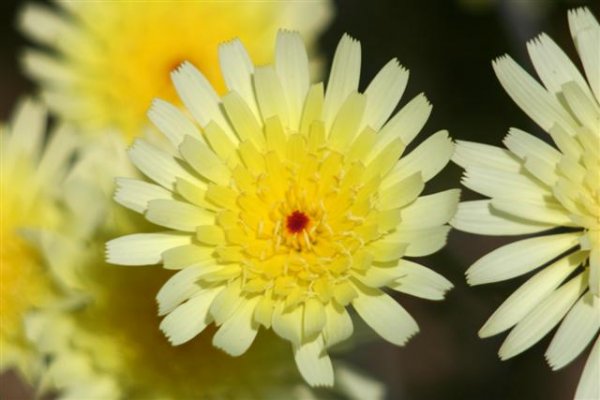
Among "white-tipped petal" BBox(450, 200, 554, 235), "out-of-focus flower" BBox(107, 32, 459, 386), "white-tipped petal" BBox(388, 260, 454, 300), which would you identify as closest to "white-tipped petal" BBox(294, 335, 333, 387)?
"out-of-focus flower" BBox(107, 32, 459, 386)

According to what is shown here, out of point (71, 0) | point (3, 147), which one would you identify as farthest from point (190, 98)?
point (71, 0)

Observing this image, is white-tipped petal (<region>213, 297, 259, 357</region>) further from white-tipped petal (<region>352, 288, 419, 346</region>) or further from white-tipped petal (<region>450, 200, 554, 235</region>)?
white-tipped petal (<region>450, 200, 554, 235</region>)

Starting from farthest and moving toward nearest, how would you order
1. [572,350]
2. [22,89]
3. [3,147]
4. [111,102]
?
[22,89], [111,102], [3,147], [572,350]

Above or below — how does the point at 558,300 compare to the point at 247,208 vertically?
below

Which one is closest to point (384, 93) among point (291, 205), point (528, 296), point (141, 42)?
point (291, 205)

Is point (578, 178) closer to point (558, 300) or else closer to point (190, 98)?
point (558, 300)

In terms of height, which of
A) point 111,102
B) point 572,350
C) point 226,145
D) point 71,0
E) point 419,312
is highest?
point 71,0

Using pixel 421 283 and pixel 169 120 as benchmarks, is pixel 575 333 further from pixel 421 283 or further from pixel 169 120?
pixel 169 120

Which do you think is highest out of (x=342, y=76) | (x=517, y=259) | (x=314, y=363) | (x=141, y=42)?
(x=141, y=42)
